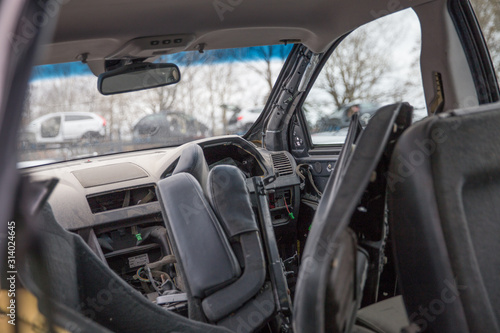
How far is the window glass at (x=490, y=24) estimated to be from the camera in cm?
243

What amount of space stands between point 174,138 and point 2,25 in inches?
131

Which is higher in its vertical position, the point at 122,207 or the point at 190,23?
the point at 190,23

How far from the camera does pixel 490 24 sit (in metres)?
2.45

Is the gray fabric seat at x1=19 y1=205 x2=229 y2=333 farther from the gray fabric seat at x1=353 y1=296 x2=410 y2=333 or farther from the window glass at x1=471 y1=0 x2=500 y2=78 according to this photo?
the window glass at x1=471 y1=0 x2=500 y2=78

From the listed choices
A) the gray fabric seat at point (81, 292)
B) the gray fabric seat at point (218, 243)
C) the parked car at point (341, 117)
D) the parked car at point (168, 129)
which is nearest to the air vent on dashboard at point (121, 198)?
the parked car at point (168, 129)

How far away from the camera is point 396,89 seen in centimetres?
308

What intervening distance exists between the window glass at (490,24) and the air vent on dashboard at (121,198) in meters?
2.45

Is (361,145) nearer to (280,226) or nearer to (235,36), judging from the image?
(235,36)

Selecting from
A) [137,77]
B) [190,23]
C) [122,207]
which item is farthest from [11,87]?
[122,207]

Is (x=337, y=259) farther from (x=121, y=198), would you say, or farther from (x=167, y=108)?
(x=167, y=108)

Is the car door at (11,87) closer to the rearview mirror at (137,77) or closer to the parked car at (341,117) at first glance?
the rearview mirror at (137,77)

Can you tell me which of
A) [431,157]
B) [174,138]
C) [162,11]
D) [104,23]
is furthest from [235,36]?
[431,157]

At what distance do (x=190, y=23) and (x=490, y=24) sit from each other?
1.67 metres

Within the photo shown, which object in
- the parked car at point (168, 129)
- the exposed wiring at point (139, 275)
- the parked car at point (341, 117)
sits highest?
the parked car at point (168, 129)
